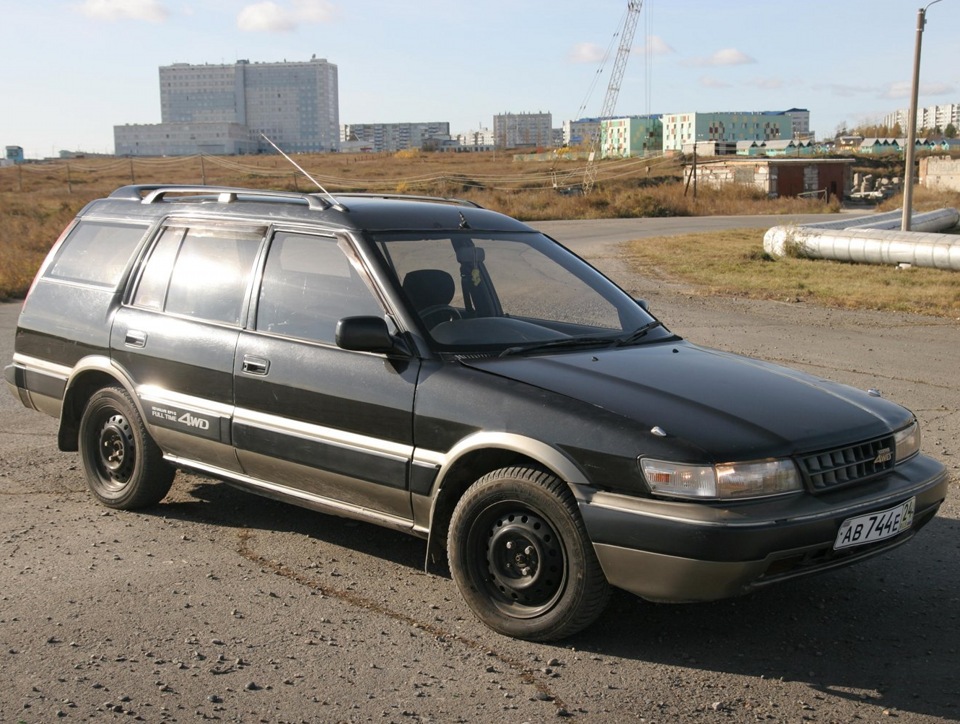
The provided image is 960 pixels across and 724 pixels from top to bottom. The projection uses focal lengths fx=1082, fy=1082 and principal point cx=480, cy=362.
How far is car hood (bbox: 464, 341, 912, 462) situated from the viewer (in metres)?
4.05

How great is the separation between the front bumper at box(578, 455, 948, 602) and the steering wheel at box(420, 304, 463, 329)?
1.24m

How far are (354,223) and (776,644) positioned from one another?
105 inches

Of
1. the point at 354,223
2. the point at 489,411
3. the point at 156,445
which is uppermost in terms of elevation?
the point at 354,223

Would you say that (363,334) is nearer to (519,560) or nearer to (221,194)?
(519,560)

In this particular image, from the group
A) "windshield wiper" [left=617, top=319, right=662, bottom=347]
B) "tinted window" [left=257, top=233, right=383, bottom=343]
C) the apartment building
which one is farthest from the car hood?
the apartment building

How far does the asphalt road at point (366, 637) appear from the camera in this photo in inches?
147

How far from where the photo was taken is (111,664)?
4.06 m

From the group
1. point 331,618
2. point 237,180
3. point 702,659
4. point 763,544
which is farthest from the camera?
point 237,180

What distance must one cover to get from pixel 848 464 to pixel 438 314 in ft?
6.25

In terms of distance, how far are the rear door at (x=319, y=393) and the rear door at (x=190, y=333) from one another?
0.48ft

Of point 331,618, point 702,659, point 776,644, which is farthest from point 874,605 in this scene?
point 331,618

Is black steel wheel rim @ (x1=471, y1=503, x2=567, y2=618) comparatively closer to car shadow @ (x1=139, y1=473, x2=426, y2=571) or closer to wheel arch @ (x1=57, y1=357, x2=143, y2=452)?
car shadow @ (x1=139, y1=473, x2=426, y2=571)

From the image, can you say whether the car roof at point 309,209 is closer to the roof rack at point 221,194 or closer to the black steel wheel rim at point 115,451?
the roof rack at point 221,194

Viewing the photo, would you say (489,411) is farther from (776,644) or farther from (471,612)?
(776,644)
